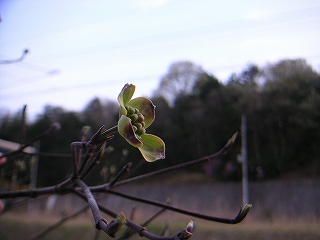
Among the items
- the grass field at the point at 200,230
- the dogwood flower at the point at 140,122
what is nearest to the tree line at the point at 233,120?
the grass field at the point at 200,230

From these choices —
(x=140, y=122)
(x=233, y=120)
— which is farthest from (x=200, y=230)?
(x=233, y=120)

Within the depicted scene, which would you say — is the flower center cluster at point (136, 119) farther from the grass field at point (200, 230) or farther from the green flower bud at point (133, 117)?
the grass field at point (200, 230)

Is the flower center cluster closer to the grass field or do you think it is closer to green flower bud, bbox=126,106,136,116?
green flower bud, bbox=126,106,136,116

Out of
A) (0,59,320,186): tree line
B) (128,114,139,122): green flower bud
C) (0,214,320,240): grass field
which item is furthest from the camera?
(0,59,320,186): tree line

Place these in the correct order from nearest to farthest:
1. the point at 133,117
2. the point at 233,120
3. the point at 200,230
A: the point at 133,117
the point at 200,230
the point at 233,120

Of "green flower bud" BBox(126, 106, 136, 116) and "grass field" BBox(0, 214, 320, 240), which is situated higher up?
"green flower bud" BBox(126, 106, 136, 116)

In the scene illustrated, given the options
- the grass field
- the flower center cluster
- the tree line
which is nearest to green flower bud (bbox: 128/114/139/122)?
the flower center cluster

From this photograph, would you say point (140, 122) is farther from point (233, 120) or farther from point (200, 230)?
point (233, 120)
